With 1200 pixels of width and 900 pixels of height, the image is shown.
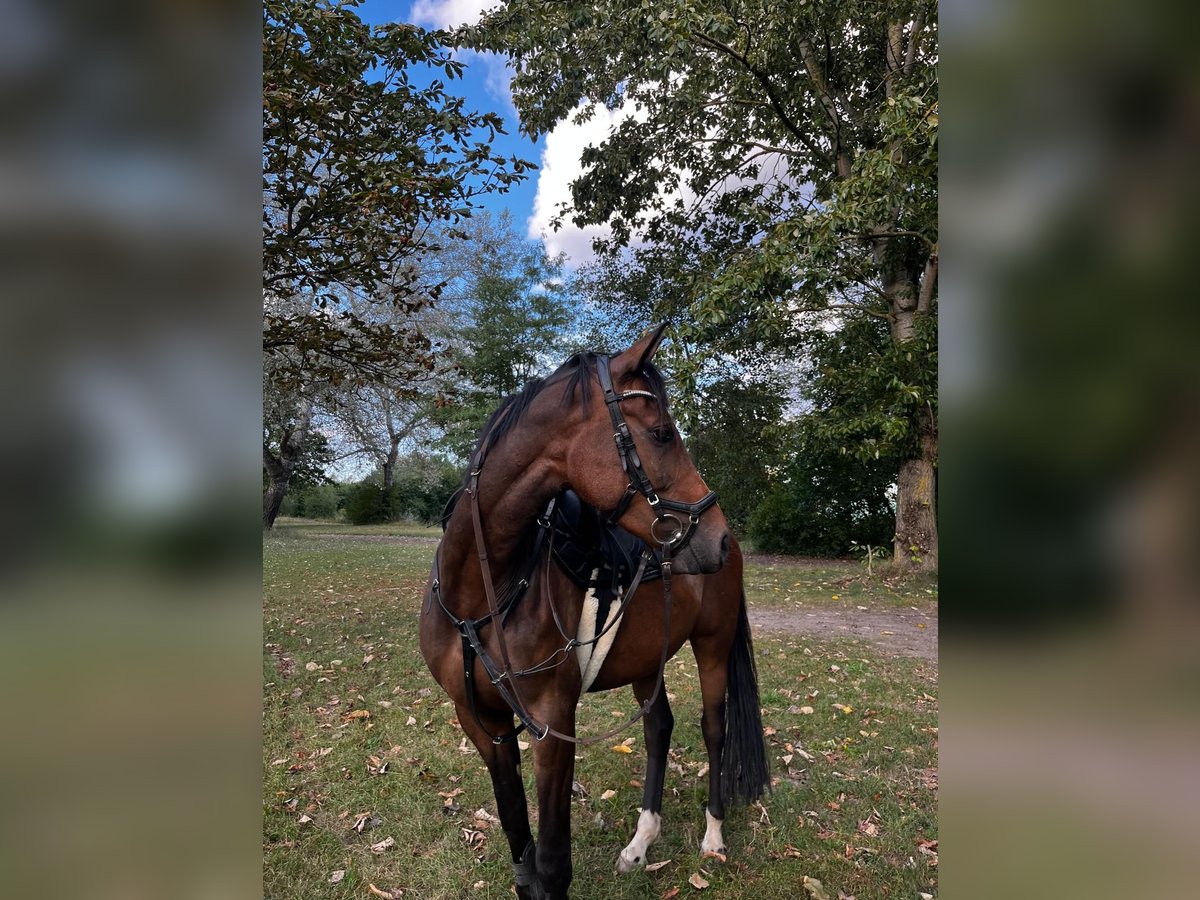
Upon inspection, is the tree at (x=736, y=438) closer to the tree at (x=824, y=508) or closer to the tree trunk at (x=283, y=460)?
the tree at (x=824, y=508)

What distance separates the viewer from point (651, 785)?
329 centimetres

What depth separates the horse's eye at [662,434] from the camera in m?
2.05

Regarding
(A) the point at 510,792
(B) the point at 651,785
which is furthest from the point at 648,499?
(B) the point at 651,785

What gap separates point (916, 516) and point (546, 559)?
9.89 metres

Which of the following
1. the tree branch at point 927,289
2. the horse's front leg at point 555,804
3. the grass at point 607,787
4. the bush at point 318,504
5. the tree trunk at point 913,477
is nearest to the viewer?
the horse's front leg at point 555,804

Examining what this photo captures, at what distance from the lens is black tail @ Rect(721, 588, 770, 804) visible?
11.6 feet

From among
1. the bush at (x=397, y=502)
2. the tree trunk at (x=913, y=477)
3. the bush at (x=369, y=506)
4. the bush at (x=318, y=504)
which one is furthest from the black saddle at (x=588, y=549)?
the bush at (x=318, y=504)

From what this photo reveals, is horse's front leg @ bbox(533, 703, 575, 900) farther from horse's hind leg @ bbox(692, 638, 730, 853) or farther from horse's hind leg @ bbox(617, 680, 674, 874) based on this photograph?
horse's hind leg @ bbox(692, 638, 730, 853)
